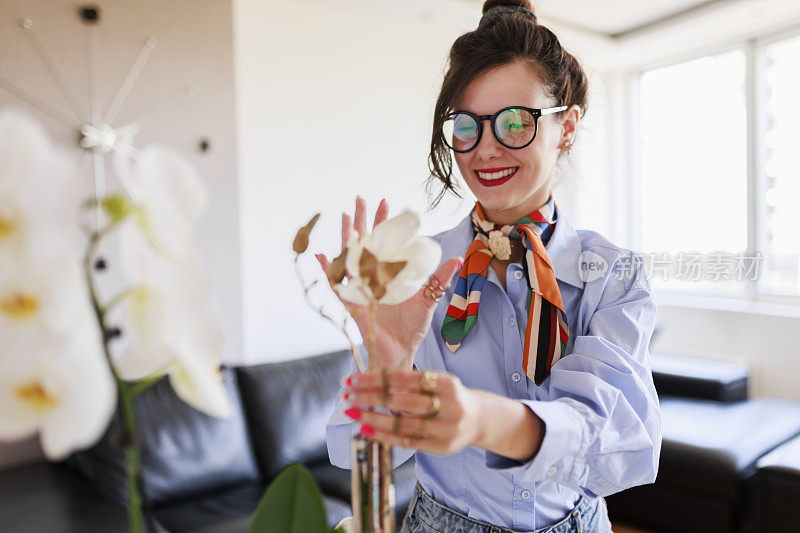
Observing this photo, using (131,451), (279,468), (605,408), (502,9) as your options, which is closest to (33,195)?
(131,451)

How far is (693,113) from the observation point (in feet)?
15.7

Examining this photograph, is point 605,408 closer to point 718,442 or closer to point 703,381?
point 718,442

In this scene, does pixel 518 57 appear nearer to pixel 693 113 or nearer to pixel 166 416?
pixel 166 416

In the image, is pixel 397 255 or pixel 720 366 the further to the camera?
pixel 720 366

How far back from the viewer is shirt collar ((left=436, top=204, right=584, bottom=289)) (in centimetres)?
109

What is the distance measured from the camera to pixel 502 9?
1170 millimetres

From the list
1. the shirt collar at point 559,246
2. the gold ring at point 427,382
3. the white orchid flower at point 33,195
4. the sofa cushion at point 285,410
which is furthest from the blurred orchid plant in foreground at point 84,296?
the sofa cushion at point 285,410

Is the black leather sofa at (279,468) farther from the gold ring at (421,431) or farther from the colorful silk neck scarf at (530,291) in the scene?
the gold ring at (421,431)

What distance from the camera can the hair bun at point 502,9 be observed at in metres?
1.15

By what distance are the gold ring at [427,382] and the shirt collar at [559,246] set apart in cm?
55

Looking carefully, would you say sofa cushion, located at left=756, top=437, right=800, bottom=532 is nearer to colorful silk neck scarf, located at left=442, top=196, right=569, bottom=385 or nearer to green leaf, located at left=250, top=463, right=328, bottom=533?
colorful silk neck scarf, located at left=442, top=196, right=569, bottom=385

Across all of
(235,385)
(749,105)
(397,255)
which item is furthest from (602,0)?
(397,255)

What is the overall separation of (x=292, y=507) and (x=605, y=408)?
0.55 meters

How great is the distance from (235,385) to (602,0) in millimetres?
3194
